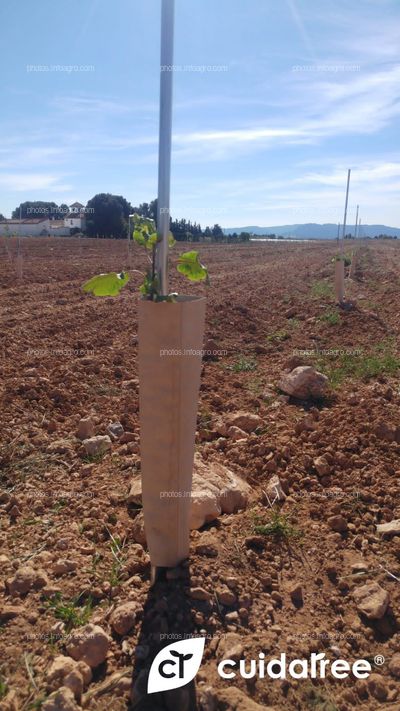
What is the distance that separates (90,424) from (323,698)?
2754 millimetres

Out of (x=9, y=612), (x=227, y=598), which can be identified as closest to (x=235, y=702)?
(x=227, y=598)

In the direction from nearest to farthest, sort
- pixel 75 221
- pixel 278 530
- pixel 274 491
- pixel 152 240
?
pixel 152 240 → pixel 278 530 → pixel 274 491 → pixel 75 221

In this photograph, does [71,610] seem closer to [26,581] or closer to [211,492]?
[26,581]

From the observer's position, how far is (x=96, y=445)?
401cm

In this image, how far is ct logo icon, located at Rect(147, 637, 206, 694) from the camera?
204 cm

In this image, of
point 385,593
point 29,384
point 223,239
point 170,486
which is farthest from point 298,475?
point 223,239

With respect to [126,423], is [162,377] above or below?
above

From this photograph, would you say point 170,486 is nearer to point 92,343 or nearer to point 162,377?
point 162,377

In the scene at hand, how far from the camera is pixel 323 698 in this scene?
6.75 ft

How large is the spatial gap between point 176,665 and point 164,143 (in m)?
2.15

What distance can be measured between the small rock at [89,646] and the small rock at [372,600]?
1.22m

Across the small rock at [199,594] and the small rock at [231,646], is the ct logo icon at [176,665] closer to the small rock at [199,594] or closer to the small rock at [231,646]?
the small rock at [231,646]

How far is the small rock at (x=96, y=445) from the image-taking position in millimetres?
3990

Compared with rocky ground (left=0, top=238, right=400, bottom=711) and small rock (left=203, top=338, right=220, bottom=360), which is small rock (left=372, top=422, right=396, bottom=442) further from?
small rock (left=203, top=338, right=220, bottom=360)
